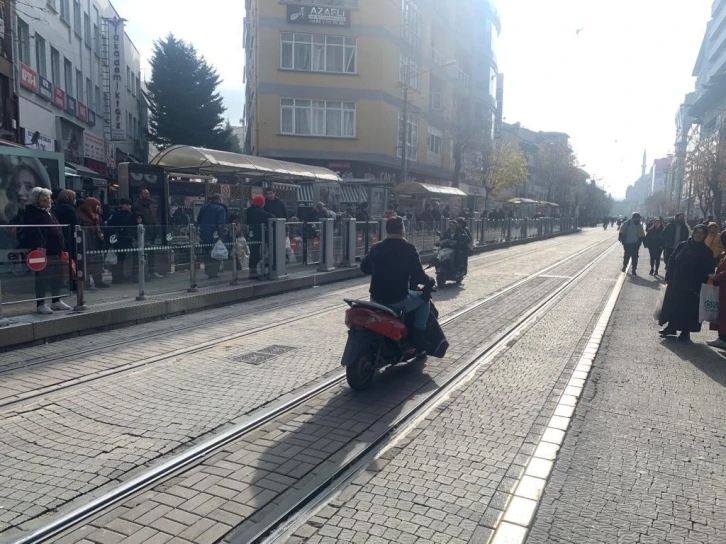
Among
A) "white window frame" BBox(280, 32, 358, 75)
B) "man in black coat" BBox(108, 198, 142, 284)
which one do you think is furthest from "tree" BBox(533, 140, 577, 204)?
"man in black coat" BBox(108, 198, 142, 284)

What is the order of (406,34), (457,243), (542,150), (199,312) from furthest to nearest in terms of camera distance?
(542,150) < (406,34) < (457,243) < (199,312)

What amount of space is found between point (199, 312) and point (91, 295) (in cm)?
209

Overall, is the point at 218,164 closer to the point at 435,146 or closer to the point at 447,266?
the point at 447,266

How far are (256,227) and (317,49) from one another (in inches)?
1003

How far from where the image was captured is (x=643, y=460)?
4.53m

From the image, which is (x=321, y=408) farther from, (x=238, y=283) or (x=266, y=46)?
(x=266, y=46)

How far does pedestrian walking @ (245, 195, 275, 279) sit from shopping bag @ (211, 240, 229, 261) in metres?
0.93

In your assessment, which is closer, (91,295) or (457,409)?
(457,409)

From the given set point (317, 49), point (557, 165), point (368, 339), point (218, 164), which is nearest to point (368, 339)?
point (368, 339)

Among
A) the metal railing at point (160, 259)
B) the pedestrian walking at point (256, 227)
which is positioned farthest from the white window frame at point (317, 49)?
the pedestrian walking at point (256, 227)

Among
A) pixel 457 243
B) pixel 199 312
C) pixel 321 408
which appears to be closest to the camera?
pixel 321 408

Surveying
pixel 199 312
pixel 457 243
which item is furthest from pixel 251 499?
pixel 457 243

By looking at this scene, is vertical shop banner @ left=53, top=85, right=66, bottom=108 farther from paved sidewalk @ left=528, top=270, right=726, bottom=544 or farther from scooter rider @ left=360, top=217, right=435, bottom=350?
paved sidewalk @ left=528, top=270, right=726, bottom=544

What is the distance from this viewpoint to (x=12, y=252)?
27.0 ft
